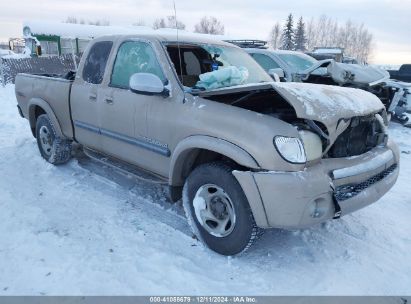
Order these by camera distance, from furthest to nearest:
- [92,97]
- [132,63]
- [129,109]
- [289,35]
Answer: [289,35] → [92,97] → [132,63] → [129,109]

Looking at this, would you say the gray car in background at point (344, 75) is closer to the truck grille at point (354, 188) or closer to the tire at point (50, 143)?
the tire at point (50, 143)

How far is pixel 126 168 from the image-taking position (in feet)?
16.9

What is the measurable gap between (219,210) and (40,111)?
3.97 m

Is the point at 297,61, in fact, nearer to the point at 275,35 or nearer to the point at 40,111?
the point at 40,111

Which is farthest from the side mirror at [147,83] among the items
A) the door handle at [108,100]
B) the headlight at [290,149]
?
the headlight at [290,149]

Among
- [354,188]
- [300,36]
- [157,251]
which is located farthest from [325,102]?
[300,36]

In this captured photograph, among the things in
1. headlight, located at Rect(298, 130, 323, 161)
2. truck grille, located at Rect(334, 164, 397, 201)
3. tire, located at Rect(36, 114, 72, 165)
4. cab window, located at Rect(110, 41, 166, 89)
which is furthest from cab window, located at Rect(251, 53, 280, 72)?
headlight, located at Rect(298, 130, 323, 161)

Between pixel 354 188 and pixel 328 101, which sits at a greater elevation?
pixel 328 101

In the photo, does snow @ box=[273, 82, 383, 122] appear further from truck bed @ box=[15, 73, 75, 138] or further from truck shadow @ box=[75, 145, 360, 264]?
truck bed @ box=[15, 73, 75, 138]

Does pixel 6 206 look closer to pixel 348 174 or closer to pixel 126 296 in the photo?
pixel 126 296

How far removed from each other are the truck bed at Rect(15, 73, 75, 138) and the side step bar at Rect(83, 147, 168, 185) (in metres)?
0.47

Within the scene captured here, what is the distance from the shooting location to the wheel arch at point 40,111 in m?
5.41

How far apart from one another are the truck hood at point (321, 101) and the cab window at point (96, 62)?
168 centimetres

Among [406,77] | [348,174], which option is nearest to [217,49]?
[348,174]
